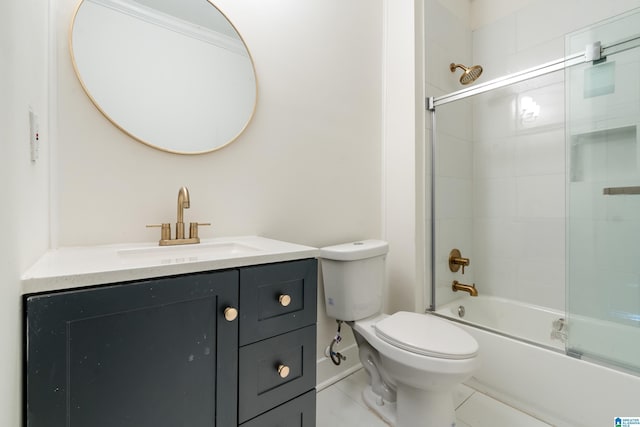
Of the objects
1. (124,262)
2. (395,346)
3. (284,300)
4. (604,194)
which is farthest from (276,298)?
(604,194)

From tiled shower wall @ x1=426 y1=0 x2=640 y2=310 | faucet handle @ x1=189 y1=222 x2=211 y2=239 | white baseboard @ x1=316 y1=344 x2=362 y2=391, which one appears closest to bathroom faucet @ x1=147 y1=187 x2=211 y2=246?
faucet handle @ x1=189 y1=222 x2=211 y2=239

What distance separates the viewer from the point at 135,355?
0.56 meters

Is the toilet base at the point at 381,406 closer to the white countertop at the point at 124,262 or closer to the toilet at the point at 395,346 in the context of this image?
the toilet at the point at 395,346

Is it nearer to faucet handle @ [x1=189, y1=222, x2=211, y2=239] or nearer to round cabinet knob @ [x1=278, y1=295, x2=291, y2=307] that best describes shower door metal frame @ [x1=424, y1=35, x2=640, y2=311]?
round cabinet knob @ [x1=278, y1=295, x2=291, y2=307]

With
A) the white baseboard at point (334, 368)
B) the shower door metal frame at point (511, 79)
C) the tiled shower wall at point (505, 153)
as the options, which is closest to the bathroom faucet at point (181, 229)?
the white baseboard at point (334, 368)

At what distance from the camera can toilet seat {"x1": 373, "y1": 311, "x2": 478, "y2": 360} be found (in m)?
1.00

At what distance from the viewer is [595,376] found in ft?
3.80

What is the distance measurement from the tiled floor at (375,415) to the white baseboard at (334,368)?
35 mm

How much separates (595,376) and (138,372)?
168 centimetres

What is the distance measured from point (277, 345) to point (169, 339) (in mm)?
282

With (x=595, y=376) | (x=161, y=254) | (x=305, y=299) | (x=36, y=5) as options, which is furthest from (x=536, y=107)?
(x=36, y=5)

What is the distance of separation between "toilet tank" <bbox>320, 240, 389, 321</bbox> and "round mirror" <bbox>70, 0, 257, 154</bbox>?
28.6 inches

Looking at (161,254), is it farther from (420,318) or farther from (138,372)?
(420,318)

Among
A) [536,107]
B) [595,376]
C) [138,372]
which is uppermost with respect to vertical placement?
[536,107]
